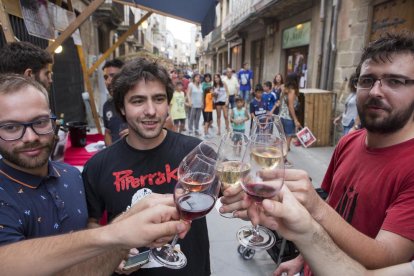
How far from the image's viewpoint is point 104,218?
1.90m

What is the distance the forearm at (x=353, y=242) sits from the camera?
3.59ft

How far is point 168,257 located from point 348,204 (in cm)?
101

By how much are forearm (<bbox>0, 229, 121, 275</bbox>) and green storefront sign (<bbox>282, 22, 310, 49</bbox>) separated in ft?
33.1

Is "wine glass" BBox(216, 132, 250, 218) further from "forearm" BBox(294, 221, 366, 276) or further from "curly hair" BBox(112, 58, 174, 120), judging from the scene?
"curly hair" BBox(112, 58, 174, 120)

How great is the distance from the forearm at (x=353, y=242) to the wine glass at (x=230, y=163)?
1.16 feet

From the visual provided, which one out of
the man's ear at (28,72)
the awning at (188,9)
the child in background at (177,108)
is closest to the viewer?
the man's ear at (28,72)

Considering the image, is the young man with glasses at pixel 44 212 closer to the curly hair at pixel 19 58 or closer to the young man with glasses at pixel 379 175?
the young man with glasses at pixel 379 175

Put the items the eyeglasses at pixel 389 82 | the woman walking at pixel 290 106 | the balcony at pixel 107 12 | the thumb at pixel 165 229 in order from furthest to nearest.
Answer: the balcony at pixel 107 12
the woman walking at pixel 290 106
the eyeglasses at pixel 389 82
the thumb at pixel 165 229

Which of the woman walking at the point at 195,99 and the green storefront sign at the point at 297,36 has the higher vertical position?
the green storefront sign at the point at 297,36

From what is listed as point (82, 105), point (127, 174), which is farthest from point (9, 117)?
point (82, 105)

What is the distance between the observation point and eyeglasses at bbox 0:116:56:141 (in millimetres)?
1323

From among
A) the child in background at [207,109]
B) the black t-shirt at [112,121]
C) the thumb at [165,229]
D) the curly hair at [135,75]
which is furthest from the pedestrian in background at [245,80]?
the thumb at [165,229]

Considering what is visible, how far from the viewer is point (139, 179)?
5.55 ft

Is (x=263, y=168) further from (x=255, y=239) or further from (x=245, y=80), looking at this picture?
(x=245, y=80)
